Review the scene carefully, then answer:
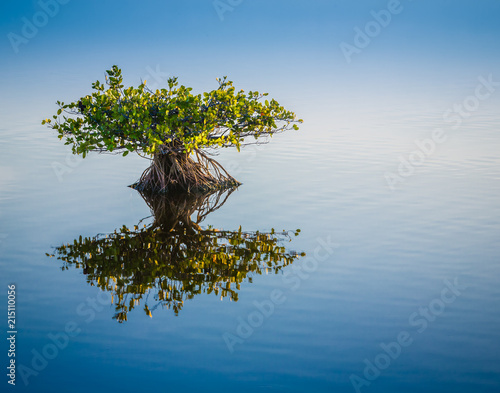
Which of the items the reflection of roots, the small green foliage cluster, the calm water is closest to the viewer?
the calm water

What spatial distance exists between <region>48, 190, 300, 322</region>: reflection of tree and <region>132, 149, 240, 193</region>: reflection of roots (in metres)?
1.88

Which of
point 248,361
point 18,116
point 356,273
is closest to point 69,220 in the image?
point 356,273

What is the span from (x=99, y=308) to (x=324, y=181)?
8832mm

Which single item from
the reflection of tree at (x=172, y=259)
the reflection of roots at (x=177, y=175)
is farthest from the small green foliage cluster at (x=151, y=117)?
the reflection of tree at (x=172, y=259)

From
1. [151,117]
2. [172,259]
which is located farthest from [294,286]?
[151,117]

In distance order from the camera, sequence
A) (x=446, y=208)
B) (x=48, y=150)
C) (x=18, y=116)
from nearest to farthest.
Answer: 1. (x=446, y=208)
2. (x=48, y=150)
3. (x=18, y=116)

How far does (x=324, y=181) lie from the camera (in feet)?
55.1

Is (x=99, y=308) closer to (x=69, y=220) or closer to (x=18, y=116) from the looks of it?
(x=69, y=220)

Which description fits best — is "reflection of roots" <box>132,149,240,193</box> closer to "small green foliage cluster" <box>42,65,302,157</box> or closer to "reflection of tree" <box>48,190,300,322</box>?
"small green foliage cluster" <box>42,65,302,157</box>

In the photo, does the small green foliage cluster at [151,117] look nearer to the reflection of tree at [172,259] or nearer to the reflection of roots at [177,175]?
the reflection of roots at [177,175]

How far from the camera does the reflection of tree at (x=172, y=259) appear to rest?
9.50 meters

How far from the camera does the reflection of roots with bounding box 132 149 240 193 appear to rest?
591 inches

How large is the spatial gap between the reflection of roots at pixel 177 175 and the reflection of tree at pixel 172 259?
6.17ft

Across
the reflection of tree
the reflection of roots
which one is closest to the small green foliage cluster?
the reflection of roots
